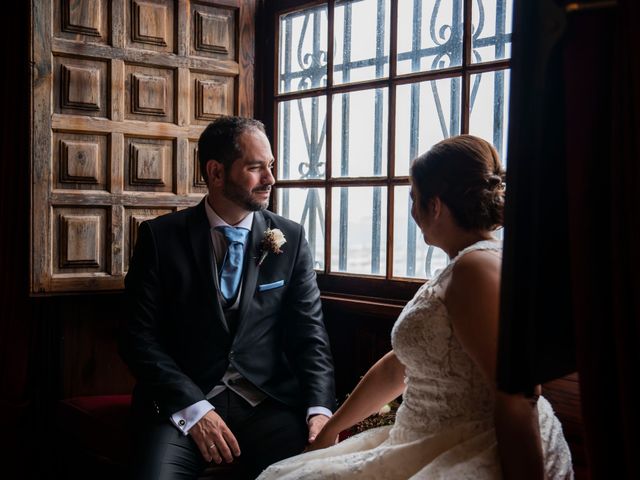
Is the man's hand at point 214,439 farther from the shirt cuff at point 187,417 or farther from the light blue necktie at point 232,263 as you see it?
the light blue necktie at point 232,263

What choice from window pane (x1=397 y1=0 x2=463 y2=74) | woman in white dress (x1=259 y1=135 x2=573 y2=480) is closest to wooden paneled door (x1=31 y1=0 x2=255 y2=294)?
window pane (x1=397 y1=0 x2=463 y2=74)

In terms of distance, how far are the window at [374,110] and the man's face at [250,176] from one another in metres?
0.43

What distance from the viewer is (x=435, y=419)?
1647mm

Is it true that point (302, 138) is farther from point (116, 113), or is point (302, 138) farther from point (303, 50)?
point (116, 113)

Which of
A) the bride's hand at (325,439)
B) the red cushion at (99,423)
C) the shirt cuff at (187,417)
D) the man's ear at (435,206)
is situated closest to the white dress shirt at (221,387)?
the shirt cuff at (187,417)

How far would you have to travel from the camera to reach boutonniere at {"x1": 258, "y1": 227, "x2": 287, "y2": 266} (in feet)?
8.72

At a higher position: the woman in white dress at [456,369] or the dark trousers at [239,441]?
the woman in white dress at [456,369]

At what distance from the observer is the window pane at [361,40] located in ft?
9.42

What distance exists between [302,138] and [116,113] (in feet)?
2.74

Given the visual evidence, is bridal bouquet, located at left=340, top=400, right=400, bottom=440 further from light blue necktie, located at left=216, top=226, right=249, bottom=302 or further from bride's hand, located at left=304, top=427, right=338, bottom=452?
light blue necktie, located at left=216, top=226, right=249, bottom=302

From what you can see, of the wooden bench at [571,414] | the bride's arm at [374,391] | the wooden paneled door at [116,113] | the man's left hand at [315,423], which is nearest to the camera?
the bride's arm at [374,391]

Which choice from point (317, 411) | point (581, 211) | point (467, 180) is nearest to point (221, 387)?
point (317, 411)

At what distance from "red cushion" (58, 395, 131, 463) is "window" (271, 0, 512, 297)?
1.03m

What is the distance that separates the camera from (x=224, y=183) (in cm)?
271
